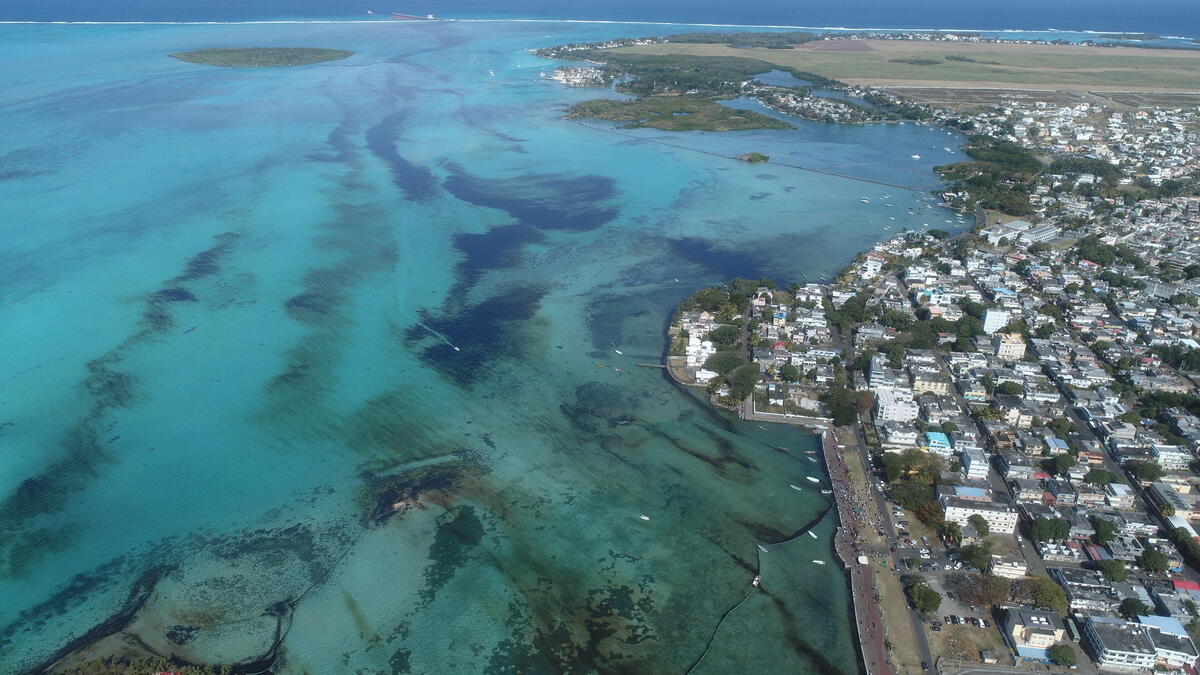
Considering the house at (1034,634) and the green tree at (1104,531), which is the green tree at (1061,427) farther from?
the house at (1034,634)

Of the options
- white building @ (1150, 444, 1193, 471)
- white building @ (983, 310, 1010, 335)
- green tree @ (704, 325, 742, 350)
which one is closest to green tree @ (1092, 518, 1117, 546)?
white building @ (1150, 444, 1193, 471)

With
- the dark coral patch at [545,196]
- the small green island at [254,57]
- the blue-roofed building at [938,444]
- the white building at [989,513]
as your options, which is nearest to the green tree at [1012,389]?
the blue-roofed building at [938,444]

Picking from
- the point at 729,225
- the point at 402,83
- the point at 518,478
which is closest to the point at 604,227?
the point at 729,225

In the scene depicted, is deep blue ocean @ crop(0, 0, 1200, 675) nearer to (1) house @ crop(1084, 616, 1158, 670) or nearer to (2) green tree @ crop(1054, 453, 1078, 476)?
(1) house @ crop(1084, 616, 1158, 670)

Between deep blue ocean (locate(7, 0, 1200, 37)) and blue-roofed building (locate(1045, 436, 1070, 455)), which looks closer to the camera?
blue-roofed building (locate(1045, 436, 1070, 455))

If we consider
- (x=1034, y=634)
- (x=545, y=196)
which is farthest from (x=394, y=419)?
(x=545, y=196)

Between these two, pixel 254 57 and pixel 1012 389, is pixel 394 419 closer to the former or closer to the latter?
pixel 1012 389
